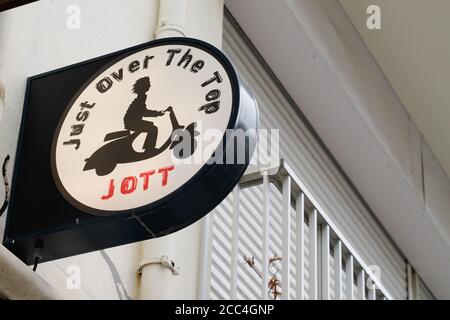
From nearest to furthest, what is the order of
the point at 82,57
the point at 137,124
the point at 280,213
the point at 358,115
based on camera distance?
the point at 137,124
the point at 82,57
the point at 280,213
the point at 358,115

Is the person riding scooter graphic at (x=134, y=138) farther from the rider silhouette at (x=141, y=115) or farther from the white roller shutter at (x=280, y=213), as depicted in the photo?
the white roller shutter at (x=280, y=213)

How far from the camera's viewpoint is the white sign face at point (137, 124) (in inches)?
161

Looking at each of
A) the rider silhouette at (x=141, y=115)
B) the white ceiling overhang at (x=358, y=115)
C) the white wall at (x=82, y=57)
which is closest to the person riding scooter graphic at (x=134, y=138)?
the rider silhouette at (x=141, y=115)

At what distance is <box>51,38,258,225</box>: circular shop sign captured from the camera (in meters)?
4.04

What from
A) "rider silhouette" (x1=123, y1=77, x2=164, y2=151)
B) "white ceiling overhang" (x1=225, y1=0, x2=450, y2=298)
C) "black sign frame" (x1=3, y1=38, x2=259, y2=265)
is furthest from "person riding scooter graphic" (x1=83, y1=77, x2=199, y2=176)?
"white ceiling overhang" (x1=225, y1=0, x2=450, y2=298)

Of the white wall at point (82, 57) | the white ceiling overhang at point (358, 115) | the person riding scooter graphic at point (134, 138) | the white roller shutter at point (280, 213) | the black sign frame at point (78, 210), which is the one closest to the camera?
the black sign frame at point (78, 210)

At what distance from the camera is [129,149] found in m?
4.21

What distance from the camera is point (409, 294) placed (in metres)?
9.90

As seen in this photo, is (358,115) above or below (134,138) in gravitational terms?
above

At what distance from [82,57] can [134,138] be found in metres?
1.33

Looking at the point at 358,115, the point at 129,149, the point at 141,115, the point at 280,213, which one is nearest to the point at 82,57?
the point at 141,115

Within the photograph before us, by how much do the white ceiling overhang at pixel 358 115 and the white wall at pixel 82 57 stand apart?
4.63 ft

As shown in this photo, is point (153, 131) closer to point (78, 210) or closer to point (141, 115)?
point (141, 115)

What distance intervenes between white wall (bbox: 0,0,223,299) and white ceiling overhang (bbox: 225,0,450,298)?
1411 millimetres
